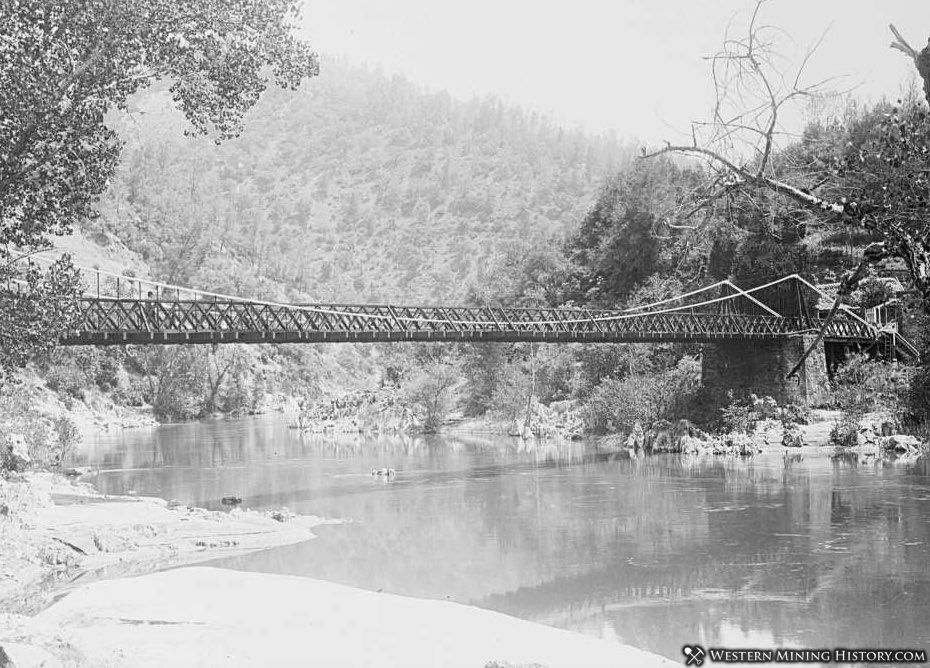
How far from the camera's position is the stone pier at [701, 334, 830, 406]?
32188 millimetres

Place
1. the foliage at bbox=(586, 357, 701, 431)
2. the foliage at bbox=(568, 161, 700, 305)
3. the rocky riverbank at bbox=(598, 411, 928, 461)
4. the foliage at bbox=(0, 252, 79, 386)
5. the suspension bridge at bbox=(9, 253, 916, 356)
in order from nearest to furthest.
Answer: the foliage at bbox=(0, 252, 79, 386) < the rocky riverbank at bbox=(598, 411, 928, 461) < the suspension bridge at bbox=(9, 253, 916, 356) < the foliage at bbox=(586, 357, 701, 431) < the foliage at bbox=(568, 161, 700, 305)

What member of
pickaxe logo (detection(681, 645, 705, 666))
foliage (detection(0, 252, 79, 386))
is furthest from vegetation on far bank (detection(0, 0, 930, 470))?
pickaxe logo (detection(681, 645, 705, 666))

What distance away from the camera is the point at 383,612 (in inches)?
370

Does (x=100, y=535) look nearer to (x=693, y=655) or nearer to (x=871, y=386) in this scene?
(x=693, y=655)

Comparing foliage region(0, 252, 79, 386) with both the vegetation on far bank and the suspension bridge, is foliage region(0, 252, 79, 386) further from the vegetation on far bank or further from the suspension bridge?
the suspension bridge

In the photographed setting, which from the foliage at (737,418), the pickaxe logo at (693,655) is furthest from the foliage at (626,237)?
the pickaxe logo at (693,655)

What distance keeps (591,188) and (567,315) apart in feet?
207

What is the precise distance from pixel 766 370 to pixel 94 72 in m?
28.6

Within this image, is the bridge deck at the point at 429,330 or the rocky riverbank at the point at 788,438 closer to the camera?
the bridge deck at the point at 429,330

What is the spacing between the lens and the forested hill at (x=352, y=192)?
229 ft

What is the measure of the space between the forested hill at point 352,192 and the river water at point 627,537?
3723 centimetres

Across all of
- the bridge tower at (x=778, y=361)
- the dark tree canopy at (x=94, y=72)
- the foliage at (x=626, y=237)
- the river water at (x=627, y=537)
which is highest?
the foliage at (x=626, y=237)

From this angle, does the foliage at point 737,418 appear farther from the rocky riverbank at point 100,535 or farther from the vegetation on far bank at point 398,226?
the rocky riverbank at point 100,535

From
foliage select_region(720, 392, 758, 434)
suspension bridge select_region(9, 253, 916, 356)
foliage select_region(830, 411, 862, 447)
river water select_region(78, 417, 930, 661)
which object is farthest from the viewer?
foliage select_region(720, 392, 758, 434)
